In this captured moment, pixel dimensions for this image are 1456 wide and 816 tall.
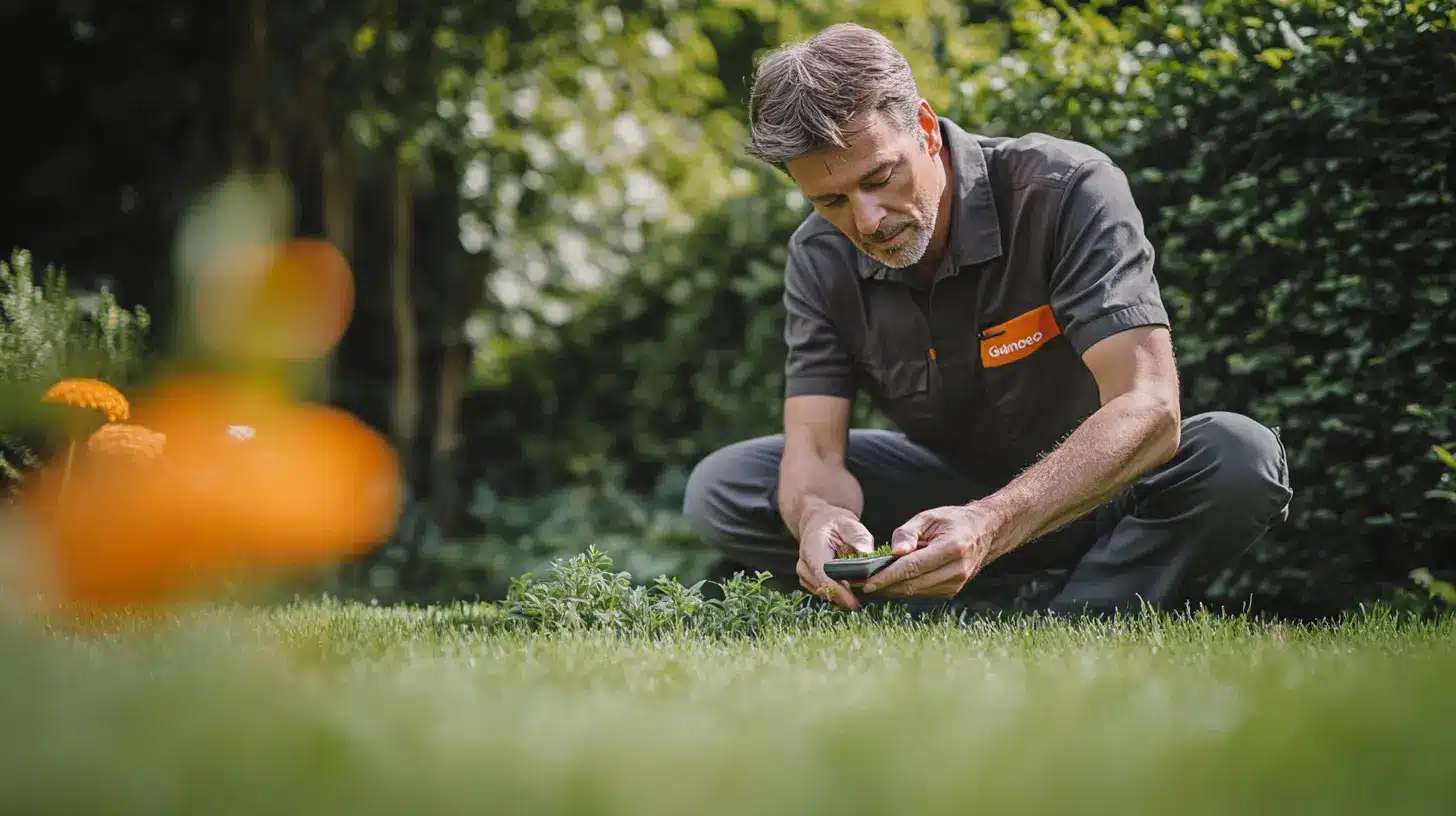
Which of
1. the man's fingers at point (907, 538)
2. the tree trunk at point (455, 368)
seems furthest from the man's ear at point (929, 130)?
the tree trunk at point (455, 368)

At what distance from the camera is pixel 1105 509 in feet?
11.5

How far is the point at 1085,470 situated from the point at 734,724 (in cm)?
134

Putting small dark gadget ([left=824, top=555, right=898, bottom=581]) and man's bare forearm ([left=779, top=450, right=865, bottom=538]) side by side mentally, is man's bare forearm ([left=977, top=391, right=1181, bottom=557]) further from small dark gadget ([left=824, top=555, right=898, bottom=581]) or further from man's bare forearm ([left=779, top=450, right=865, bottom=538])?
man's bare forearm ([left=779, top=450, right=865, bottom=538])

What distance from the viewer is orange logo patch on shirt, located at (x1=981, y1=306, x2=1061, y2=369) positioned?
3307 millimetres

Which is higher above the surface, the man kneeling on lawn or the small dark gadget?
the man kneeling on lawn

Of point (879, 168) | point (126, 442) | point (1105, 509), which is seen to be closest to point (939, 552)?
point (879, 168)

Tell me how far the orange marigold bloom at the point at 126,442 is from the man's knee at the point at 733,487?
5.24 ft

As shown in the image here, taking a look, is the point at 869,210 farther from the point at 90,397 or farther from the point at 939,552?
the point at 90,397

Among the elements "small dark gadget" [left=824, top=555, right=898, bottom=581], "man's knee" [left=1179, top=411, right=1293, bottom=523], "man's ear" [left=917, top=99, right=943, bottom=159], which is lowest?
"small dark gadget" [left=824, top=555, right=898, bottom=581]

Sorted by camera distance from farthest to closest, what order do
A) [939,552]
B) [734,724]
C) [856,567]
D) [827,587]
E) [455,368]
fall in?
[455,368]
[827,587]
[856,567]
[939,552]
[734,724]

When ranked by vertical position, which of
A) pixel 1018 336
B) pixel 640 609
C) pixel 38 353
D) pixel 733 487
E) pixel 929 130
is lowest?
pixel 640 609

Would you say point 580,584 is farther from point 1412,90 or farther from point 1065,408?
point 1412,90

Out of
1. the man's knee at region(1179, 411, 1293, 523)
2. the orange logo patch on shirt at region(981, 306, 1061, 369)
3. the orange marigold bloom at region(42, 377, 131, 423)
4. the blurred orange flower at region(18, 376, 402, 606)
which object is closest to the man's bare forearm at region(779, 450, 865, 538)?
the orange logo patch on shirt at region(981, 306, 1061, 369)

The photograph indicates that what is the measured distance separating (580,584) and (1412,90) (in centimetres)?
277
